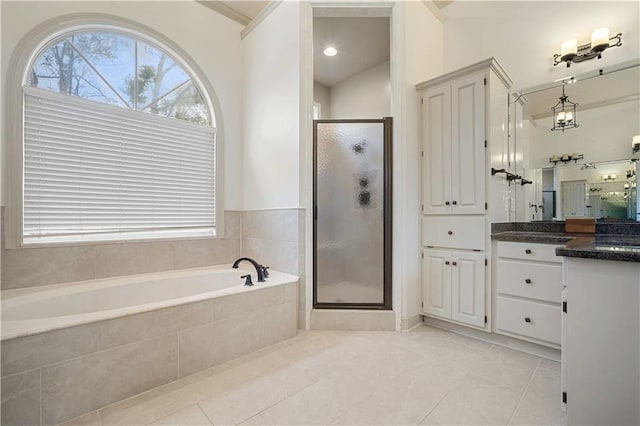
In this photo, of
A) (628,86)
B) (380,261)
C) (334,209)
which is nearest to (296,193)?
(334,209)

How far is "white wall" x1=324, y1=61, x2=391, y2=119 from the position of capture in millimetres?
3859

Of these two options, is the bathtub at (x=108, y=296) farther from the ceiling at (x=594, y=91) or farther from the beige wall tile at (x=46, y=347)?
the ceiling at (x=594, y=91)

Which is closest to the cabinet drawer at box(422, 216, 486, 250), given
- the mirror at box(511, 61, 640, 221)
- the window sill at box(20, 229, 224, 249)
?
the mirror at box(511, 61, 640, 221)

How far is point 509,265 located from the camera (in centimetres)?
212

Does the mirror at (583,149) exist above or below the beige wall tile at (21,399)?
above

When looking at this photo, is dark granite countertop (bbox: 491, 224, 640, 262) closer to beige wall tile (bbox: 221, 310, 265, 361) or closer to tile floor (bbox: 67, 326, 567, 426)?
tile floor (bbox: 67, 326, 567, 426)

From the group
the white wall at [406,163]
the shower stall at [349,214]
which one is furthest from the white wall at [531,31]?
the shower stall at [349,214]

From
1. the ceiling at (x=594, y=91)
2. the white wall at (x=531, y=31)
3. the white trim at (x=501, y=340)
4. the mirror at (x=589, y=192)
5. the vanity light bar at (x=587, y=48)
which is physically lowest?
the white trim at (x=501, y=340)

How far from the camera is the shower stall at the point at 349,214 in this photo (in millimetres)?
2553

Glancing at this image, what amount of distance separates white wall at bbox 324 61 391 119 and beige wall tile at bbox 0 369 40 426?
3.98 meters

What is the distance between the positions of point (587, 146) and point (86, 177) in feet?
13.2

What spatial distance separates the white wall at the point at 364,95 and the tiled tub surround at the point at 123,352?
9.70 ft

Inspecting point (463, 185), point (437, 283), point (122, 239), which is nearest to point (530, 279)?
point (437, 283)

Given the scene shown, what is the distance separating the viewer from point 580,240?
1764 mm
